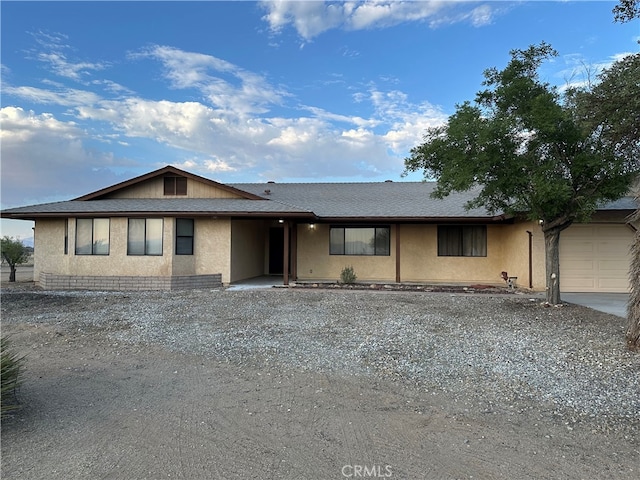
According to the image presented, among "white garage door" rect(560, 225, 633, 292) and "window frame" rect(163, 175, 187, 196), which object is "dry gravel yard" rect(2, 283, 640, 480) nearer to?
"white garage door" rect(560, 225, 633, 292)

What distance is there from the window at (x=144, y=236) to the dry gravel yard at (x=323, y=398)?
5.50 m

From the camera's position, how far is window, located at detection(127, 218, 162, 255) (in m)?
13.9

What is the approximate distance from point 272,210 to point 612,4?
9.99 meters

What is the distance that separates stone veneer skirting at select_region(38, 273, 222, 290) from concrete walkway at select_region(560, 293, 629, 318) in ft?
37.1

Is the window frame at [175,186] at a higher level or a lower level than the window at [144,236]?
higher

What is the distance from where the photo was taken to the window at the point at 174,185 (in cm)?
1589

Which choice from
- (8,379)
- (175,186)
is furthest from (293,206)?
(8,379)

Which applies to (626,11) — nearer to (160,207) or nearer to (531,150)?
(531,150)

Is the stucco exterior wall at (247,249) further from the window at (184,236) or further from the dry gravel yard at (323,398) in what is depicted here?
the dry gravel yard at (323,398)

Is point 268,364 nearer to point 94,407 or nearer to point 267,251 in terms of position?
point 94,407

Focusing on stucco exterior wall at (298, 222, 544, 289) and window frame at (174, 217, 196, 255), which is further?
stucco exterior wall at (298, 222, 544, 289)

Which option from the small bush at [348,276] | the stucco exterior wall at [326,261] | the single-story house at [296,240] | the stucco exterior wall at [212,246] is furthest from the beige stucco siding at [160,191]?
the small bush at [348,276]

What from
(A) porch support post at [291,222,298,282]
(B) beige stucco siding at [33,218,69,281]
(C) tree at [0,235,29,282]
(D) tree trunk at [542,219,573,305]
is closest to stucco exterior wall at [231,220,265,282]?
(A) porch support post at [291,222,298,282]

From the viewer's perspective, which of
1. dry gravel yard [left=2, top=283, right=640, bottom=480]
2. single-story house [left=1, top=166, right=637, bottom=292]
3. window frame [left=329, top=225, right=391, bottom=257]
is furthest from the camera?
window frame [left=329, top=225, right=391, bottom=257]
